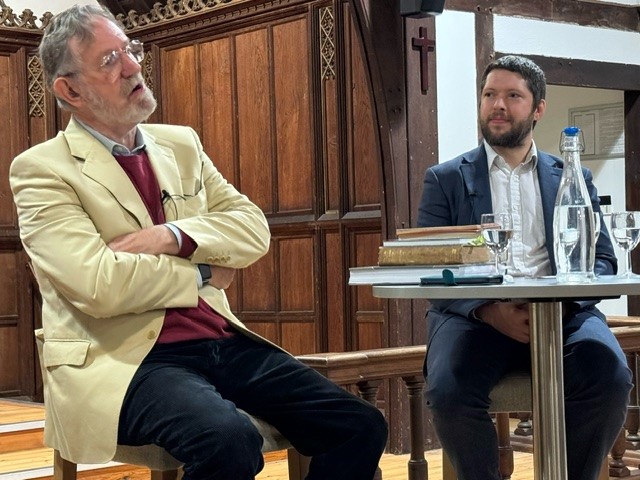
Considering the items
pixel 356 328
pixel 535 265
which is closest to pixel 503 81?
pixel 535 265

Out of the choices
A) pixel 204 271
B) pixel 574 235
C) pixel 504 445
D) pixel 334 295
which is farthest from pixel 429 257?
pixel 334 295

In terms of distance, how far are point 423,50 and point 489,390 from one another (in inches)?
129

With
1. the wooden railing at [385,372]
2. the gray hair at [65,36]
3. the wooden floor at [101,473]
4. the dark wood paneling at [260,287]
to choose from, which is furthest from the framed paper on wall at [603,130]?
the gray hair at [65,36]

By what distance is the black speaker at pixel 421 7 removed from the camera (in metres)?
5.69

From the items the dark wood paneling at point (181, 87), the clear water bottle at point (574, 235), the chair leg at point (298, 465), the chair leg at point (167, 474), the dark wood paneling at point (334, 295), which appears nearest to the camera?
the clear water bottle at point (574, 235)

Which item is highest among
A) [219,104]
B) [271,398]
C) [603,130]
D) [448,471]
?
[219,104]

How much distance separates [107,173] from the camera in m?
2.79

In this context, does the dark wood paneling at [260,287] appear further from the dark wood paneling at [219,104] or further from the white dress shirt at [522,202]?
the white dress shirt at [522,202]

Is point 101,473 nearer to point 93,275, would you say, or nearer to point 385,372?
point 385,372

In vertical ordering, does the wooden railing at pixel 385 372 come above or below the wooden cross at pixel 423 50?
below

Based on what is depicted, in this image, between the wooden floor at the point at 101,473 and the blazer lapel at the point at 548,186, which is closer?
the blazer lapel at the point at 548,186

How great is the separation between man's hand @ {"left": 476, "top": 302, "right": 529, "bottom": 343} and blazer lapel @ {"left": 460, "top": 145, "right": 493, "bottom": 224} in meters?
0.38

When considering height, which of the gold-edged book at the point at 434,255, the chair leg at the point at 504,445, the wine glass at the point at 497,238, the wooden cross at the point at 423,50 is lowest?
the chair leg at the point at 504,445

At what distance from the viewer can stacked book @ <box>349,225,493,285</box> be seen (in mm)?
2699
